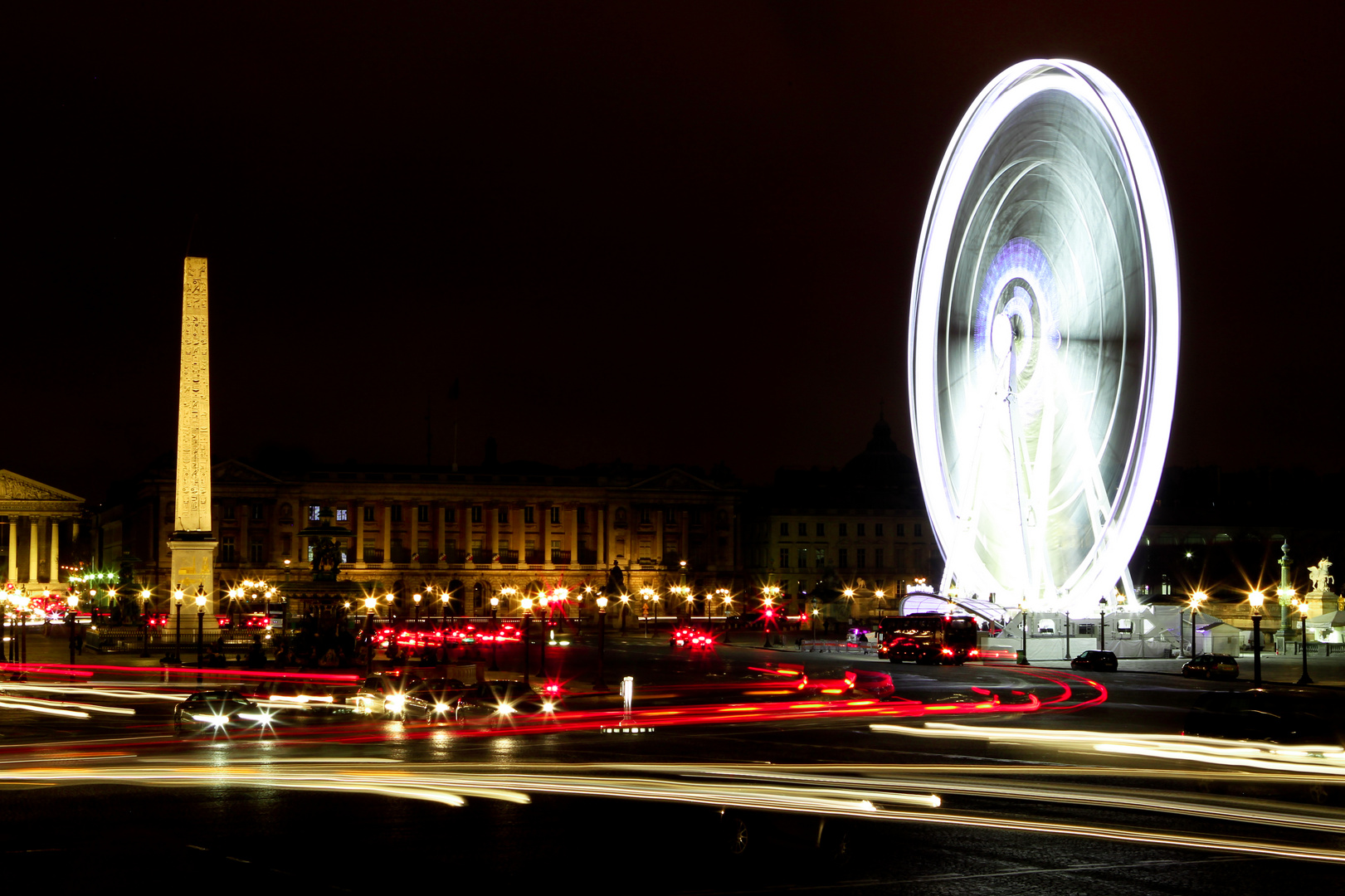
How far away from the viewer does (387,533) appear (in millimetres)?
139125

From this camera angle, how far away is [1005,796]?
17.0m

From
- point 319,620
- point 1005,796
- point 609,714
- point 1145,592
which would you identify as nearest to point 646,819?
point 1005,796

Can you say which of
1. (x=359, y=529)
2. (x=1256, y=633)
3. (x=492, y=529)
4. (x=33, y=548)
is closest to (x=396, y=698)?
(x=1256, y=633)

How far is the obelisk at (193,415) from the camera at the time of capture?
5150 cm

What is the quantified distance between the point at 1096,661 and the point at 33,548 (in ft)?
399

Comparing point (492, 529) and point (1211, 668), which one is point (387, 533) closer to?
point (492, 529)

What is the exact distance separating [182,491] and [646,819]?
1601 inches

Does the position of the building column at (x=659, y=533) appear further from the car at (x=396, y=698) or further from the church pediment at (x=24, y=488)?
the car at (x=396, y=698)

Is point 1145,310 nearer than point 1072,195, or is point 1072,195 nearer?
point 1145,310

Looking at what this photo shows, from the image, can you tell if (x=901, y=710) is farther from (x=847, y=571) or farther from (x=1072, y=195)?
(x=847, y=571)

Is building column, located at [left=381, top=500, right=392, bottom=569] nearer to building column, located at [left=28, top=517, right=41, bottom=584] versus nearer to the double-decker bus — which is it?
building column, located at [left=28, top=517, right=41, bottom=584]

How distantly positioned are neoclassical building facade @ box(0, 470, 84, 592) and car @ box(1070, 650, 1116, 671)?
119222 mm

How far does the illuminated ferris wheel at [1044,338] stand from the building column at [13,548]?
111 metres

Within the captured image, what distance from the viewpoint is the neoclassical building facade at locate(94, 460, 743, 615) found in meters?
136
